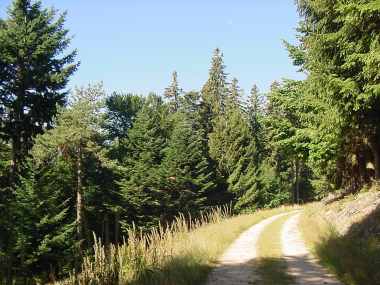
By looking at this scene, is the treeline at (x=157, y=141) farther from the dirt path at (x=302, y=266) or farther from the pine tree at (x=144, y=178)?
the dirt path at (x=302, y=266)

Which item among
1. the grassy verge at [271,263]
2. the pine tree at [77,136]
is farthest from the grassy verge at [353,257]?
the pine tree at [77,136]

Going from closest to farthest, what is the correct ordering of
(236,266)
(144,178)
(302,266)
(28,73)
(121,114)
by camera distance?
1. (302,266)
2. (236,266)
3. (28,73)
4. (144,178)
5. (121,114)

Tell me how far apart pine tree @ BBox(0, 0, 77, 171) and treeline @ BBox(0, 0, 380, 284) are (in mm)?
63

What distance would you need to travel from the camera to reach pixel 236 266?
12.1 m

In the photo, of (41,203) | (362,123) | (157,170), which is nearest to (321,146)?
(362,123)

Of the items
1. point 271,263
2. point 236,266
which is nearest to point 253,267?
point 236,266

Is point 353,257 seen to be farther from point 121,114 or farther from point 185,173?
point 121,114

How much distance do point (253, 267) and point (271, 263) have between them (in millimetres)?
672

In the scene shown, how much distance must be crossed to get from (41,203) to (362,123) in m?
23.8

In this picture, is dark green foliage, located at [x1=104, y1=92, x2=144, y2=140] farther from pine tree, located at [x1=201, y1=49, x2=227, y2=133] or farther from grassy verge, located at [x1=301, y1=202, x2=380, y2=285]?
grassy verge, located at [x1=301, y1=202, x2=380, y2=285]

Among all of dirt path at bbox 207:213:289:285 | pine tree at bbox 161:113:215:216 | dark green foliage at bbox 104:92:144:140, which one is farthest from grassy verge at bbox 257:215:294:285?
dark green foliage at bbox 104:92:144:140

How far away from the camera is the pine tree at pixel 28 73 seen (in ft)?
76.3

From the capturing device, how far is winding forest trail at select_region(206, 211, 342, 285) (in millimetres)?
9969

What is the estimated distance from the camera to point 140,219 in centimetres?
4797
